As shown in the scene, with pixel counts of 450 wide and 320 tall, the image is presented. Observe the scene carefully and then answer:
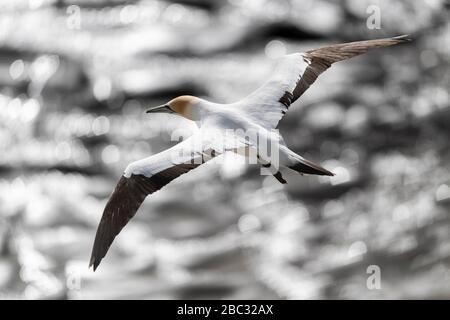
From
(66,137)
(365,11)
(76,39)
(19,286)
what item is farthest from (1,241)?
(365,11)

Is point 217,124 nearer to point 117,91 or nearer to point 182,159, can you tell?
point 182,159

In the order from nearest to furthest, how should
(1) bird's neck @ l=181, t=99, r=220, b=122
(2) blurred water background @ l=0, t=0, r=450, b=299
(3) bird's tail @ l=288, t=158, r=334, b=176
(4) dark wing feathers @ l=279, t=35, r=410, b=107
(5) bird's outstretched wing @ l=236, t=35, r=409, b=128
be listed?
(3) bird's tail @ l=288, t=158, r=334, b=176 < (1) bird's neck @ l=181, t=99, r=220, b=122 < (5) bird's outstretched wing @ l=236, t=35, r=409, b=128 < (4) dark wing feathers @ l=279, t=35, r=410, b=107 < (2) blurred water background @ l=0, t=0, r=450, b=299

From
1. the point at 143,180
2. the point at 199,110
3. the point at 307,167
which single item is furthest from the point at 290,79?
the point at 143,180

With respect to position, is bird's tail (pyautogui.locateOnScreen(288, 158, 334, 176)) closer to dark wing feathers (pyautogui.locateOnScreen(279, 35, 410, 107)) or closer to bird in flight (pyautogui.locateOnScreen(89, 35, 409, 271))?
bird in flight (pyautogui.locateOnScreen(89, 35, 409, 271))

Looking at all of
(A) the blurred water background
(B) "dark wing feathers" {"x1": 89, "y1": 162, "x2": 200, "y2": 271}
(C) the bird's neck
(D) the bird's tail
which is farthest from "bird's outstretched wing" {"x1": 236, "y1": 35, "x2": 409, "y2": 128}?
(A) the blurred water background

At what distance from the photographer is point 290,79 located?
4832mm

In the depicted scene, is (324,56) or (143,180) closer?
(143,180)

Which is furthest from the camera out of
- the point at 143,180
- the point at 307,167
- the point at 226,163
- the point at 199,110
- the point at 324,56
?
the point at 226,163

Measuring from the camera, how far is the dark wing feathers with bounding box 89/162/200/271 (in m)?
4.09

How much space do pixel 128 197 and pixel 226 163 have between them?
4.51m

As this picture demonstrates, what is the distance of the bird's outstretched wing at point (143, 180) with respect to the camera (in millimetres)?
4090

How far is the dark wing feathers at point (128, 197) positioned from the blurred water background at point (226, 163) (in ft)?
9.54

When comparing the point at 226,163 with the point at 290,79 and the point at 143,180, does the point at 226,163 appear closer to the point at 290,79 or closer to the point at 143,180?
the point at 290,79

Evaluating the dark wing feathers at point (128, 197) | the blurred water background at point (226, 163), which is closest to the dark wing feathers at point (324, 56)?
the dark wing feathers at point (128, 197)
